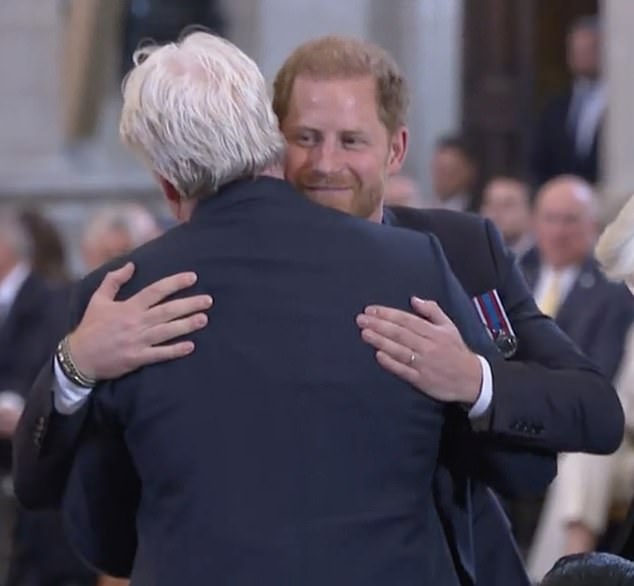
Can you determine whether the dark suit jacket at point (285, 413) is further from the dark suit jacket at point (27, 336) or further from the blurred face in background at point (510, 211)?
the blurred face in background at point (510, 211)

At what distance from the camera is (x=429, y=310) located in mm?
3252

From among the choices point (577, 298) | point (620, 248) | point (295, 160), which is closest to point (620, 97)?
point (577, 298)

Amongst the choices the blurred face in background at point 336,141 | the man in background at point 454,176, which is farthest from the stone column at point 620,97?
the blurred face in background at point 336,141

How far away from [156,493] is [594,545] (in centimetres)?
288

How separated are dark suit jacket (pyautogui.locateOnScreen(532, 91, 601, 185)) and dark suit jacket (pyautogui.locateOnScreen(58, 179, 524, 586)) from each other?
6963mm

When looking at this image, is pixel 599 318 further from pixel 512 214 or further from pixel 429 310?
pixel 429 310

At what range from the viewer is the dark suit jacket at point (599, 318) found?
642cm

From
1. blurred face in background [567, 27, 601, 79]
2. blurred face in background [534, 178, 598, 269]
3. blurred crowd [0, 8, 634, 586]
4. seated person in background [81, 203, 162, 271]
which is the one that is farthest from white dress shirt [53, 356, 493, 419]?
blurred face in background [567, 27, 601, 79]

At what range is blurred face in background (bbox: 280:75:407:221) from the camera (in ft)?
11.3

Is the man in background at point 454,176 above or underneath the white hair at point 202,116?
underneath

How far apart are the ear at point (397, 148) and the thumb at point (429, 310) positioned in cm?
34

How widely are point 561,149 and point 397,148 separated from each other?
6.90 metres

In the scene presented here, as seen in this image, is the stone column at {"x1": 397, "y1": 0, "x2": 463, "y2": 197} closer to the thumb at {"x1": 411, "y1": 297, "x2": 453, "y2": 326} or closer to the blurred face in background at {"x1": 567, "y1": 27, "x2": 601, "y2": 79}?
the blurred face in background at {"x1": 567, "y1": 27, "x2": 601, "y2": 79}

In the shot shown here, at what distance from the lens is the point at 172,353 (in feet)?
10.7
